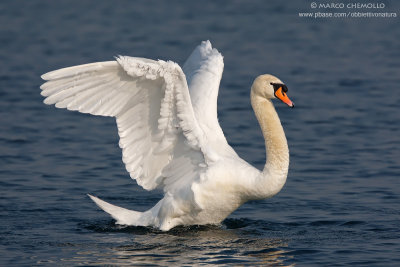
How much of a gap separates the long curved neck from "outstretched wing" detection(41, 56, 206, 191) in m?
0.78

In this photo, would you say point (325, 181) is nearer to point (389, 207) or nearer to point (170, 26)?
point (389, 207)

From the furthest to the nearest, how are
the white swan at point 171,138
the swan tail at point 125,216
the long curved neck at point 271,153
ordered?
the swan tail at point 125,216 < the long curved neck at point 271,153 < the white swan at point 171,138

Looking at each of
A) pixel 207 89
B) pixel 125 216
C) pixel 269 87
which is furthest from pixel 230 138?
pixel 269 87

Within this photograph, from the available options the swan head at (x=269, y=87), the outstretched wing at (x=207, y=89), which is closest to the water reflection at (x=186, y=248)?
the outstretched wing at (x=207, y=89)

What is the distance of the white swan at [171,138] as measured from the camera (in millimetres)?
9984

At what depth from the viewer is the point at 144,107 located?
10.5 meters

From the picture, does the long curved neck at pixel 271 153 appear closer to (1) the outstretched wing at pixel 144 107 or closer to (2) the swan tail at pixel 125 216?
(1) the outstretched wing at pixel 144 107

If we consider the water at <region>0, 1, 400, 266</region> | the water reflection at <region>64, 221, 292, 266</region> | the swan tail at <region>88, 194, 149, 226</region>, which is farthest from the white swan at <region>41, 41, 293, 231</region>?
the water at <region>0, 1, 400, 266</region>

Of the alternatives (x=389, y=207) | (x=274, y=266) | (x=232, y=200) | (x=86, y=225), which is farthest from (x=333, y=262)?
(x=86, y=225)

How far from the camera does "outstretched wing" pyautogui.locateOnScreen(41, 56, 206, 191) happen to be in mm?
9836

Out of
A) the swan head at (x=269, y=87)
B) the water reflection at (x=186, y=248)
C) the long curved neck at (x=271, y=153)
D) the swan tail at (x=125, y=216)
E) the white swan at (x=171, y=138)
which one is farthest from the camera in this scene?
the swan tail at (x=125, y=216)

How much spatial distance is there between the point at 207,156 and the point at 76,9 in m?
15.4

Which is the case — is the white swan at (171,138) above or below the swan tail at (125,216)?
above

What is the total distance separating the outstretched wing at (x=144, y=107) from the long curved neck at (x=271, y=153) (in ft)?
2.55
